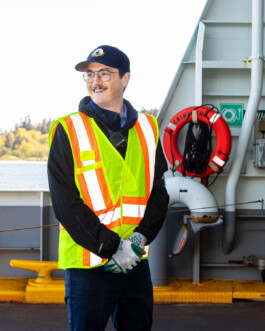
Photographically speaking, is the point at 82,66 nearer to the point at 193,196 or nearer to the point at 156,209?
the point at 156,209

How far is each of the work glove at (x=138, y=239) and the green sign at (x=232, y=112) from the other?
2.98 meters

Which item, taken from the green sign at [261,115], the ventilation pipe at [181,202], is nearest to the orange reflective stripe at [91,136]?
the ventilation pipe at [181,202]

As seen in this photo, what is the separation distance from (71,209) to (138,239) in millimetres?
291

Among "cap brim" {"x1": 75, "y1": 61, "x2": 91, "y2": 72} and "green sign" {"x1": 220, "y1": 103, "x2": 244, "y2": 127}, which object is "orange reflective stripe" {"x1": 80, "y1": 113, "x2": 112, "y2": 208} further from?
"green sign" {"x1": 220, "y1": 103, "x2": 244, "y2": 127}

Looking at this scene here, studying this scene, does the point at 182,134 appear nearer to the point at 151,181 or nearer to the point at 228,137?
the point at 228,137

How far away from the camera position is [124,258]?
178 centimetres

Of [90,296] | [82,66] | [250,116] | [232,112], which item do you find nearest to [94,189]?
[90,296]

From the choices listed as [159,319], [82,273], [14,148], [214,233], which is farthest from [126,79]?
[14,148]

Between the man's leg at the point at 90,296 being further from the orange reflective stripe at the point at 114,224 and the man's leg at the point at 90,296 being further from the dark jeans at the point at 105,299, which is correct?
the orange reflective stripe at the point at 114,224

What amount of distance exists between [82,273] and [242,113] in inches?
126

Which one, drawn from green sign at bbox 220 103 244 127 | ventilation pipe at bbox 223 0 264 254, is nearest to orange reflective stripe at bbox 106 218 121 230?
ventilation pipe at bbox 223 0 264 254

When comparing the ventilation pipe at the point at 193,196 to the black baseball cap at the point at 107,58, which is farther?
the ventilation pipe at the point at 193,196

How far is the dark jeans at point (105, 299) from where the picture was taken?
1774 mm

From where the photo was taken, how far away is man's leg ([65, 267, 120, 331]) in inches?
69.7
